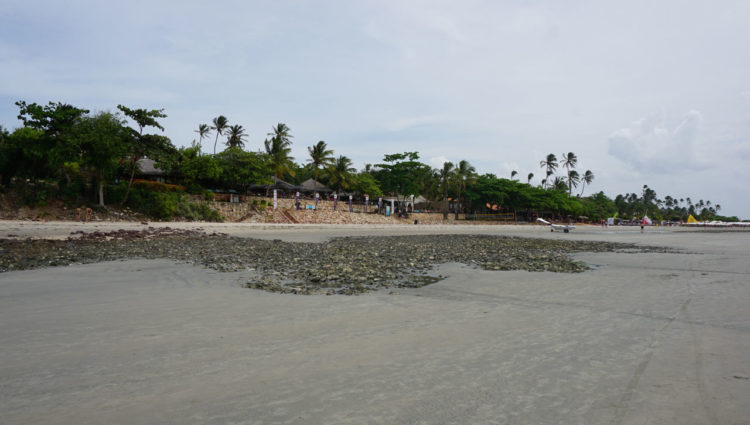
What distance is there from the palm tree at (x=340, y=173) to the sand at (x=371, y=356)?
5500 cm

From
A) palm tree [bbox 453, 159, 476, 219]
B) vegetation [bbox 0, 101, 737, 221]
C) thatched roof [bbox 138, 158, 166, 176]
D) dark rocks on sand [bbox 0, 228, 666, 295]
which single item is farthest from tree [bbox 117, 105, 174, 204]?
palm tree [bbox 453, 159, 476, 219]

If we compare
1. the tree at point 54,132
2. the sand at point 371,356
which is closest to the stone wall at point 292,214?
the tree at point 54,132


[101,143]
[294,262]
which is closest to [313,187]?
[101,143]

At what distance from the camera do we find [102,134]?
31.3 m

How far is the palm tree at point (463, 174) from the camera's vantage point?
70.7 metres

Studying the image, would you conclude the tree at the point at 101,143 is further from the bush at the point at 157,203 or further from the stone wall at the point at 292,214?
the stone wall at the point at 292,214

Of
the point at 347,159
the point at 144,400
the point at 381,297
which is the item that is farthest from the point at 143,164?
the point at 144,400

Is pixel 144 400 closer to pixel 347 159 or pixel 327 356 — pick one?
pixel 327 356

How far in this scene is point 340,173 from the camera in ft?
208

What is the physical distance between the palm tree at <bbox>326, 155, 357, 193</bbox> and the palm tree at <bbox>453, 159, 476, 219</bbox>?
1946 centimetres

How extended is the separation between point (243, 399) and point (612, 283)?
9.81 meters

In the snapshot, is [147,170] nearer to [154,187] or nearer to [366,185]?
[154,187]

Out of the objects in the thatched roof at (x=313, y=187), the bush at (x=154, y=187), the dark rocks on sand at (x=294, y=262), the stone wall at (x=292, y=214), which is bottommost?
the dark rocks on sand at (x=294, y=262)

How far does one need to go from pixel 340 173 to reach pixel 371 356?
5941 cm
